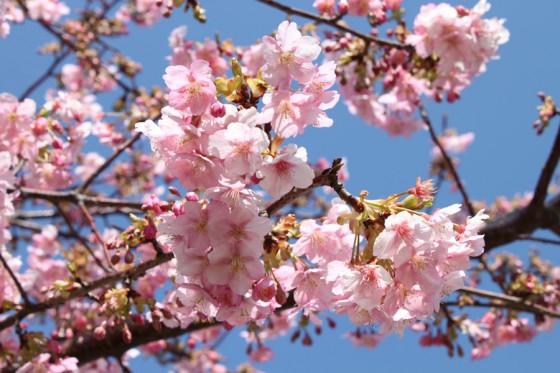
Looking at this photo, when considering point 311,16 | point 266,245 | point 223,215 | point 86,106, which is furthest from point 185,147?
point 86,106

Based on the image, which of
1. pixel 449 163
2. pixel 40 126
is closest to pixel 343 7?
pixel 449 163

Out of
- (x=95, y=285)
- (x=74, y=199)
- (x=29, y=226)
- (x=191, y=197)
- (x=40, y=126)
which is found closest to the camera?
(x=191, y=197)

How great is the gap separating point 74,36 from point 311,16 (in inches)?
138

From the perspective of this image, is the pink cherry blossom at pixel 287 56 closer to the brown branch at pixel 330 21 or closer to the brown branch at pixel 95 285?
the brown branch at pixel 95 285

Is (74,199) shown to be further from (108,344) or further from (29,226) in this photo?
(29,226)

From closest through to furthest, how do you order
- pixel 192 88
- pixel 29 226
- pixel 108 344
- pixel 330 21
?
1. pixel 192 88
2. pixel 108 344
3. pixel 330 21
4. pixel 29 226

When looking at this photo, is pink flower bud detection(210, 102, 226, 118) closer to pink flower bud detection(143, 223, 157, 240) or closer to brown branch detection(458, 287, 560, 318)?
pink flower bud detection(143, 223, 157, 240)

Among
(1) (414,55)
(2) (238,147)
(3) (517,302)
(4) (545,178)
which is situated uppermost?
(1) (414,55)

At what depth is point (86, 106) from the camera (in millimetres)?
3855

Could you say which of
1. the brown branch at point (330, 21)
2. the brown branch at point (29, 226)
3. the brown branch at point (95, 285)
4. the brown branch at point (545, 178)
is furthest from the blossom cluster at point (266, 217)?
the brown branch at point (29, 226)

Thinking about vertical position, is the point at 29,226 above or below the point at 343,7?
above

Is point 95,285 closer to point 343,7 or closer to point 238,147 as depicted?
point 238,147

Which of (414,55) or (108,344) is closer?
(108,344)

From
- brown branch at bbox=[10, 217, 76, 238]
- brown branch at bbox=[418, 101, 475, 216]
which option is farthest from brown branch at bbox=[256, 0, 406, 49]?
brown branch at bbox=[10, 217, 76, 238]
